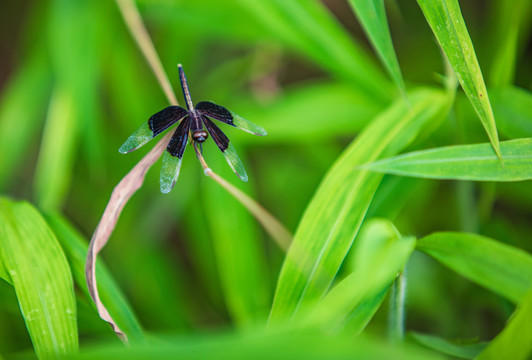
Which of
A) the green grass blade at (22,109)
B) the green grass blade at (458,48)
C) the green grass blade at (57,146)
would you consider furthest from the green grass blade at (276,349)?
the green grass blade at (22,109)

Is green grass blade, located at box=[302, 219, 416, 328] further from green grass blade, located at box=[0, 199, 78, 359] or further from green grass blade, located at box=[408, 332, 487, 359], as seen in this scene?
green grass blade, located at box=[0, 199, 78, 359]

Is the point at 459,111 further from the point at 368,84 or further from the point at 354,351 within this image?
the point at 354,351

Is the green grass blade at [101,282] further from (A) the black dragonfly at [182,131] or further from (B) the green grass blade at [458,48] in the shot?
(B) the green grass blade at [458,48]

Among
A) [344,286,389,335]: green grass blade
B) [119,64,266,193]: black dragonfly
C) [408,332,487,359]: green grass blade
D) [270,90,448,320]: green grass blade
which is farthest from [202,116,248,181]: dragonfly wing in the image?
[408,332,487,359]: green grass blade

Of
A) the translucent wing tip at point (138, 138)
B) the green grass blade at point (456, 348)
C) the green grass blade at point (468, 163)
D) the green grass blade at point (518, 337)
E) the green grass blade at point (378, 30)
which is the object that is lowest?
the green grass blade at point (456, 348)

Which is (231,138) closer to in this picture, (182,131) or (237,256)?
(237,256)

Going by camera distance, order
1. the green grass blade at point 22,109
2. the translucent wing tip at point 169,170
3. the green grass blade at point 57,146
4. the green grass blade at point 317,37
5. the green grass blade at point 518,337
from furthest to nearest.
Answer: the green grass blade at point 22,109, the green grass blade at point 57,146, the green grass blade at point 317,37, the translucent wing tip at point 169,170, the green grass blade at point 518,337

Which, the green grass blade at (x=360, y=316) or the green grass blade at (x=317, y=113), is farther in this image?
the green grass blade at (x=317, y=113)

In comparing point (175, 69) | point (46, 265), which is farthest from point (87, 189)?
point (46, 265)
